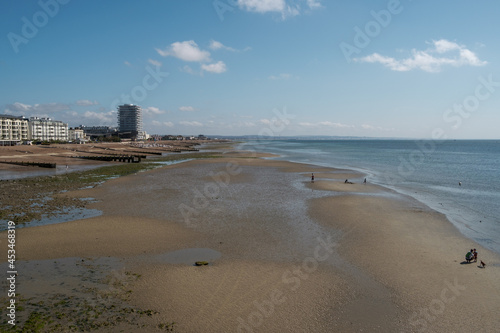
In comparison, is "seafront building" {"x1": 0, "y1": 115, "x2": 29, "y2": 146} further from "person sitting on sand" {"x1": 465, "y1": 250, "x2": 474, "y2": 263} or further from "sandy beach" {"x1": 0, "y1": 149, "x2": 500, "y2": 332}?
"person sitting on sand" {"x1": 465, "y1": 250, "x2": 474, "y2": 263}

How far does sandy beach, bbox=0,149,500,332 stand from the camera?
9453mm

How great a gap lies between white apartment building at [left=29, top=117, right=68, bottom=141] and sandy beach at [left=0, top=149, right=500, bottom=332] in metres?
132

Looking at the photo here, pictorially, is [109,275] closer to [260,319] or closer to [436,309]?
[260,319]

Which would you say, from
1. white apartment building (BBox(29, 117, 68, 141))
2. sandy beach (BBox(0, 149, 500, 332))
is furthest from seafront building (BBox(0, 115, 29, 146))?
sandy beach (BBox(0, 149, 500, 332))

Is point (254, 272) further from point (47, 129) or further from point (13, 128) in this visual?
point (47, 129)

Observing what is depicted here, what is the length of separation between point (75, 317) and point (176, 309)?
9.76ft

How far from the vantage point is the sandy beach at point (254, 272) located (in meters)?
9.45

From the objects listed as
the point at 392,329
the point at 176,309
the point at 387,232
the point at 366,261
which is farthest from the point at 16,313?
the point at 387,232

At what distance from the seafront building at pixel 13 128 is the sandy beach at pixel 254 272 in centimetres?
10323

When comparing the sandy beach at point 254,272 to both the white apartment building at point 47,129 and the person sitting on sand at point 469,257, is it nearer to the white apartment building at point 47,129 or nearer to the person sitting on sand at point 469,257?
the person sitting on sand at point 469,257

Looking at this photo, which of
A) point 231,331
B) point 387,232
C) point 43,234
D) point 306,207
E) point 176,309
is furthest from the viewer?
point 306,207

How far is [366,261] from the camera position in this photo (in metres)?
14.0

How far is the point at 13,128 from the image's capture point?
111 metres

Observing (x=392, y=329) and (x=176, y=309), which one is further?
(x=176, y=309)
